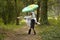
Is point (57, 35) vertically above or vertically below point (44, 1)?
below

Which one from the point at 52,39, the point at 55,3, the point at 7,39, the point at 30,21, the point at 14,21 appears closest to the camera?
the point at 52,39

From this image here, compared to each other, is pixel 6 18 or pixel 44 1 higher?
pixel 44 1

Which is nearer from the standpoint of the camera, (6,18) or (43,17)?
(43,17)

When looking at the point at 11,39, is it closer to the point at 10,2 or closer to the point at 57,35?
the point at 57,35

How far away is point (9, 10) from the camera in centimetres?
2895

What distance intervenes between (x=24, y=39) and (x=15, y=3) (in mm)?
→ 16531

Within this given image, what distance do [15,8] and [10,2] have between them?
3.78ft

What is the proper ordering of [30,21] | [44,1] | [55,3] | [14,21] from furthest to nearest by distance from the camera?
[14,21], [55,3], [44,1], [30,21]

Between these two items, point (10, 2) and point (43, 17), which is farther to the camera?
point (10, 2)

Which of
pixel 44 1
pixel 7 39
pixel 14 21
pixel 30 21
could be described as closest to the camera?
pixel 7 39

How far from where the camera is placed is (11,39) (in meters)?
13.1

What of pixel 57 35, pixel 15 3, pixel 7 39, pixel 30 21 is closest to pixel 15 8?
pixel 15 3

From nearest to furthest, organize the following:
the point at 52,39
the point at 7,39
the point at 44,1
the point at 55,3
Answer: the point at 52,39, the point at 7,39, the point at 44,1, the point at 55,3

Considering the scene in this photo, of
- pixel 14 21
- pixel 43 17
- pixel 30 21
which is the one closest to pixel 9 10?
pixel 14 21
